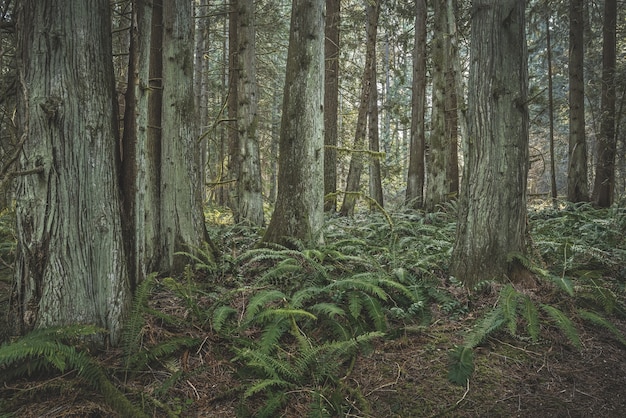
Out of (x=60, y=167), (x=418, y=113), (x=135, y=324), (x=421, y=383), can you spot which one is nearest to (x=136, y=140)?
(x=60, y=167)

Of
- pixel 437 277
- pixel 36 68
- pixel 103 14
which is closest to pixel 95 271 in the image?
pixel 36 68

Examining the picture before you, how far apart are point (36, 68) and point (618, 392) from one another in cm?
514

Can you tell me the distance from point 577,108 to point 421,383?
10.4 m

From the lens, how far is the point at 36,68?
303cm

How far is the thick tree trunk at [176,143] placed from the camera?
5055mm

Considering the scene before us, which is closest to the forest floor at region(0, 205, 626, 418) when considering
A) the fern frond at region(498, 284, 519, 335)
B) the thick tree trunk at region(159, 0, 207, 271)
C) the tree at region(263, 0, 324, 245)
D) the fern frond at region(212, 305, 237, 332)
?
the fern frond at region(212, 305, 237, 332)

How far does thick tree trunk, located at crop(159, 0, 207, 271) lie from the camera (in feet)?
16.6

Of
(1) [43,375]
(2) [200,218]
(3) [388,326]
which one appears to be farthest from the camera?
(2) [200,218]

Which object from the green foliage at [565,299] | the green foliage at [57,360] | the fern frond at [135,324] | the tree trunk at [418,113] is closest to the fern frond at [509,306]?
the green foliage at [565,299]

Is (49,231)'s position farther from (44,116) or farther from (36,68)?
(36,68)

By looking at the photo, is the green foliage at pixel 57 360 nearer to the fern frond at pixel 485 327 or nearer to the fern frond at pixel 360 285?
the fern frond at pixel 360 285

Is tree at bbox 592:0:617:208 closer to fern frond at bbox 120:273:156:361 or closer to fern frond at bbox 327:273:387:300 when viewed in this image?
fern frond at bbox 327:273:387:300

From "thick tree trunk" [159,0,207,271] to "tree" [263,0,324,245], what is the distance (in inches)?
47.7

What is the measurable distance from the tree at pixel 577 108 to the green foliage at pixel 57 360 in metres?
11.7
